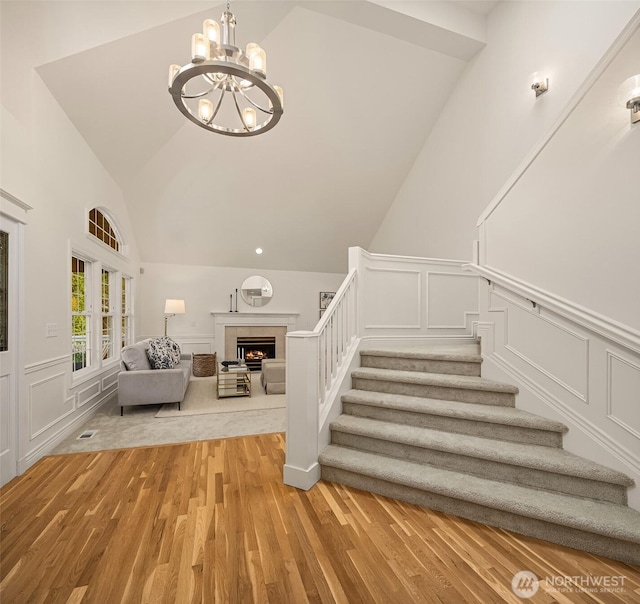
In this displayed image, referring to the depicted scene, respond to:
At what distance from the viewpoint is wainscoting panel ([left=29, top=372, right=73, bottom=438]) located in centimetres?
294

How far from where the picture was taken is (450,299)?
13.8 ft

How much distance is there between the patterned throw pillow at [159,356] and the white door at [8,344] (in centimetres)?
195

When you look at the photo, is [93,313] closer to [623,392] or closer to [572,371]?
[572,371]

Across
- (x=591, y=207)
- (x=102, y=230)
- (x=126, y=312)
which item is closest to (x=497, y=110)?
(x=591, y=207)

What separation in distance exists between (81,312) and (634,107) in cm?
546

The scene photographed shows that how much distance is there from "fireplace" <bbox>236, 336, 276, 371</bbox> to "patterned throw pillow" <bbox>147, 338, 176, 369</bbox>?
285cm

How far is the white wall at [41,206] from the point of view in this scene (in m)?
2.79

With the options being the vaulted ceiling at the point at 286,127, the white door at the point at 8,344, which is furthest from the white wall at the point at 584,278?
the white door at the point at 8,344

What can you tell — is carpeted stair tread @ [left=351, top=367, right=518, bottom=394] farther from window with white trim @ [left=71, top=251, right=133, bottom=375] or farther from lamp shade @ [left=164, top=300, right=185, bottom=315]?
lamp shade @ [left=164, top=300, right=185, bottom=315]

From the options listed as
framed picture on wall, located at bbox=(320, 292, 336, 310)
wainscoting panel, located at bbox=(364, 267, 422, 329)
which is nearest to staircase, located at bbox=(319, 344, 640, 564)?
wainscoting panel, located at bbox=(364, 267, 422, 329)

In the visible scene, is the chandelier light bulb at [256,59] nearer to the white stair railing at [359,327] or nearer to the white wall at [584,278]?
the white stair railing at [359,327]

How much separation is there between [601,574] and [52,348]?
4.40 metres

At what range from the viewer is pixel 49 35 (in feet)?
9.90

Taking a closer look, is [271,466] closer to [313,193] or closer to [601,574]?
[601,574]
